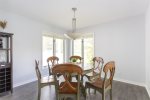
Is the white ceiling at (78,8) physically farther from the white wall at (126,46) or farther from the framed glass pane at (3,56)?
the framed glass pane at (3,56)

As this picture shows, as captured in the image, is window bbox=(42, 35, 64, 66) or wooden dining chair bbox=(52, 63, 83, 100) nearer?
wooden dining chair bbox=(52, 63, 83, 100)

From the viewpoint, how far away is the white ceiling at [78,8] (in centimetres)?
312

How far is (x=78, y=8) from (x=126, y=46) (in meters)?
2.22

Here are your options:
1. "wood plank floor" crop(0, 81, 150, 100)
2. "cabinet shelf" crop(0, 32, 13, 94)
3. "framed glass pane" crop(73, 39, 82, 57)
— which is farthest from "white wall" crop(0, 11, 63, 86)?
"framed glass pane" crop(73, 39, 82, 57)

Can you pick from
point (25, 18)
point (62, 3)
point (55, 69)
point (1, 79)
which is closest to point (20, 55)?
point (1, 79)

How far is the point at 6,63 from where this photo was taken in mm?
3182

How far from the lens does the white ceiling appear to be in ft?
10.2

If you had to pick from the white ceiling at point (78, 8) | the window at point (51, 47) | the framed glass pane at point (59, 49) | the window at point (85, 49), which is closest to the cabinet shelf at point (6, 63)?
the white ceiling at point (78, 8)

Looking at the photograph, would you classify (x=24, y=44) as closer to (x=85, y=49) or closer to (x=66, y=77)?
(x=66, y=77)

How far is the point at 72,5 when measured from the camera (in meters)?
3.31

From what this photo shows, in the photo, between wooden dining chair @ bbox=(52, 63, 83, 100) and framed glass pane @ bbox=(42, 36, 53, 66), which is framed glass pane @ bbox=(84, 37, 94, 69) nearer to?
framed glass pane @ bbox=(42, 36, 53, 66)

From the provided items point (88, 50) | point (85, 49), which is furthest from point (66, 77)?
point (85, 49)

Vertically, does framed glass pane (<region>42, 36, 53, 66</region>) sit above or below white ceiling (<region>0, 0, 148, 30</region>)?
below

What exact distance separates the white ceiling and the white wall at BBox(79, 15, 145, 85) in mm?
409
